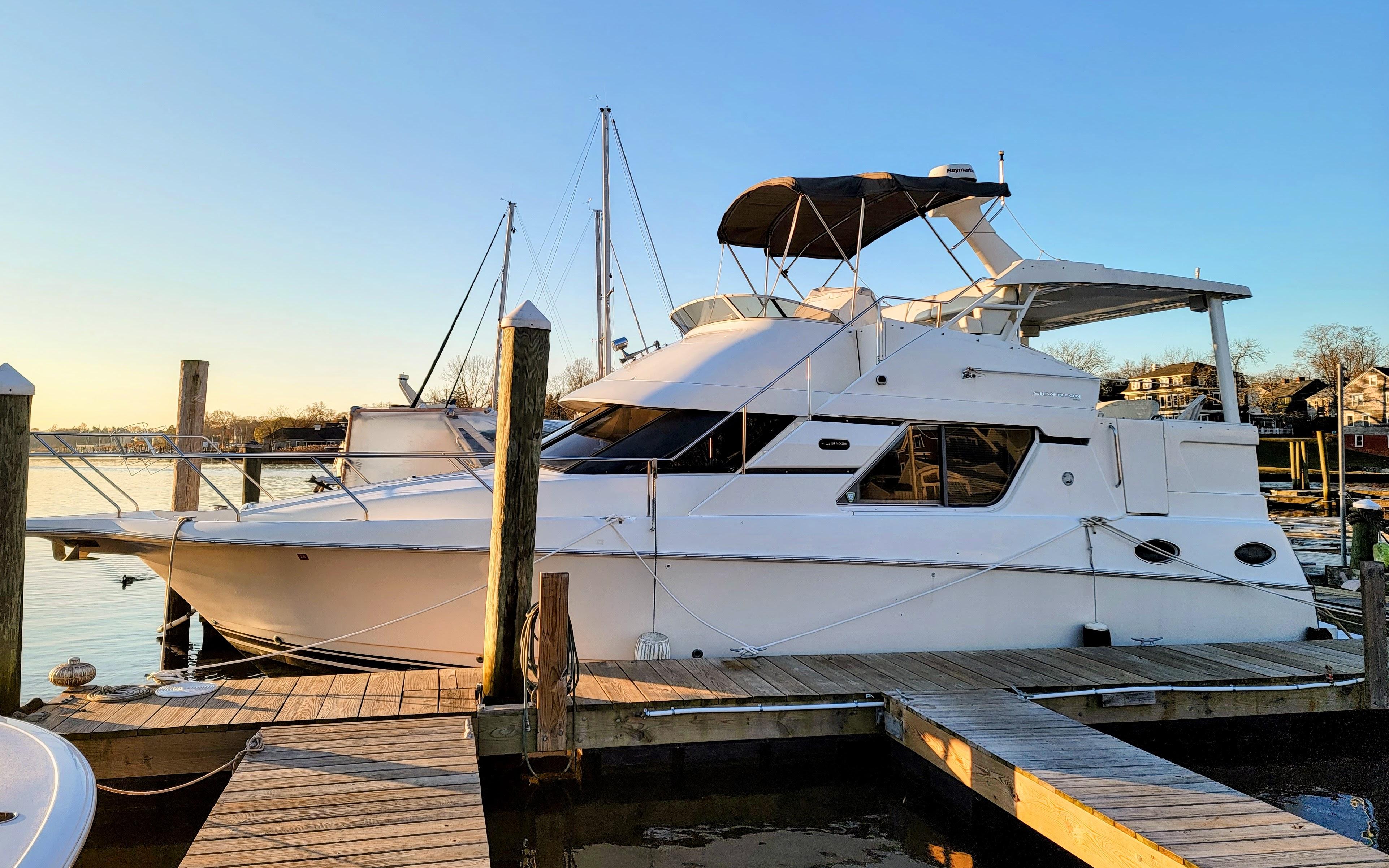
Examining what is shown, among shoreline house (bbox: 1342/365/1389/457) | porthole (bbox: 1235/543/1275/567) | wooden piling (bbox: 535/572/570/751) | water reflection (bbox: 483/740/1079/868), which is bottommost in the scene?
water reflection (bbox: 483/740/1079/868)

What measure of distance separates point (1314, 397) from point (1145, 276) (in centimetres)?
6687

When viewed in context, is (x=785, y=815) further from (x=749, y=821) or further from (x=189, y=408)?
(x=189, y=408)

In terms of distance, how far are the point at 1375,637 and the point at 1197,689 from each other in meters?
1.40

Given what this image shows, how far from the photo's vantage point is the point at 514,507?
5.16 meters

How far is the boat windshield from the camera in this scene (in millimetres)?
7723

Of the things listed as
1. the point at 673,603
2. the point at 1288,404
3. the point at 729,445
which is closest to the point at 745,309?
the point at 729,445

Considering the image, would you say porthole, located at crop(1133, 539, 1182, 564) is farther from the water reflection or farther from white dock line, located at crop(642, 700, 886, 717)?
white dock line, located at crop(642, 700, 886, 717)

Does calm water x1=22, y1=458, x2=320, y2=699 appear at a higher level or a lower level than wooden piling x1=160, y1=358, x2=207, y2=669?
lower

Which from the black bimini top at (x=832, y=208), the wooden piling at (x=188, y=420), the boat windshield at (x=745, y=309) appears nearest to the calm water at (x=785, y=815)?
the boat windshield at (x=745, y=309)

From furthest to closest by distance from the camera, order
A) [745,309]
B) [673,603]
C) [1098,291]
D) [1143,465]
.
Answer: [745,309] → [1098,291] → [1143,465] → [673,603]

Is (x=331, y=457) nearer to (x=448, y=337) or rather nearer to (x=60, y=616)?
(x=60, y=616)

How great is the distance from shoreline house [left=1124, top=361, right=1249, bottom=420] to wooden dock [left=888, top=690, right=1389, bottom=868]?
4.13 m

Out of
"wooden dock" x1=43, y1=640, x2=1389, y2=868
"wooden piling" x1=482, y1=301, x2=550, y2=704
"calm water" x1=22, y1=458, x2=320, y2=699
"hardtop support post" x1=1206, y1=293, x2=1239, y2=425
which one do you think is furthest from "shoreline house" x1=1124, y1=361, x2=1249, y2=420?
"calm water" x1=22, y1=458, x2=320, y2=699

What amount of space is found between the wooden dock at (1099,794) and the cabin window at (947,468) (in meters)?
1.73
